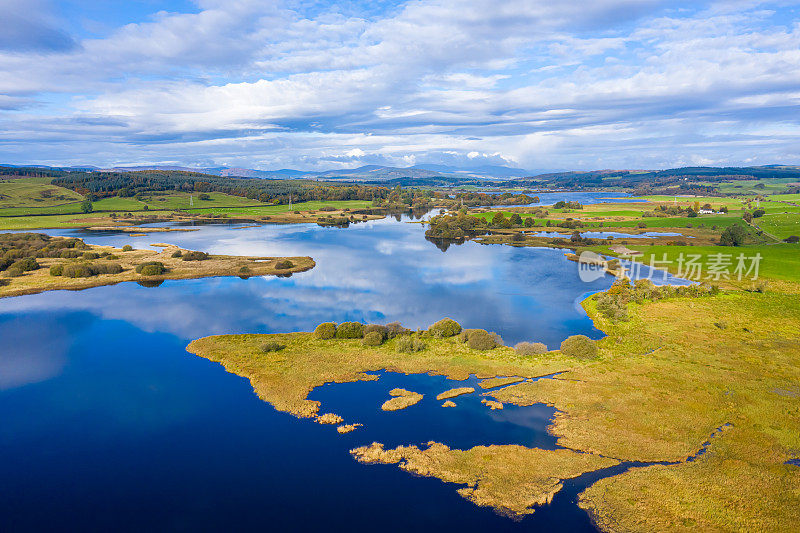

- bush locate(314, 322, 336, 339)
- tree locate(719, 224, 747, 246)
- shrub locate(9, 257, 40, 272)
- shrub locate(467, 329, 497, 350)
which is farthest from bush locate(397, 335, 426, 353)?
tree locate(719, 224, 747, 246)

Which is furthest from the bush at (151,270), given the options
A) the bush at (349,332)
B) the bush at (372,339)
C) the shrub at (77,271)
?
the bush at (372,339)

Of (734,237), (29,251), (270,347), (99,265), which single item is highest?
(734,237)

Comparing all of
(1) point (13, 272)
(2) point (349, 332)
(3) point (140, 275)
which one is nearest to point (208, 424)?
(2) point (349, 332)

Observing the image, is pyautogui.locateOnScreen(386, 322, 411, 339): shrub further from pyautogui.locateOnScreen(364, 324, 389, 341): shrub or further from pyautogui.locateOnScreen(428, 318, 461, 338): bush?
pyautogui.locateOnScreen(428, 318, 461, 338): bush

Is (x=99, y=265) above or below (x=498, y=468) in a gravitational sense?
above

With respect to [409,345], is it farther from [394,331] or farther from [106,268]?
[106,268]

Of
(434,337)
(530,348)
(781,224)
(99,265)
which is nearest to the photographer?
(530,348)
